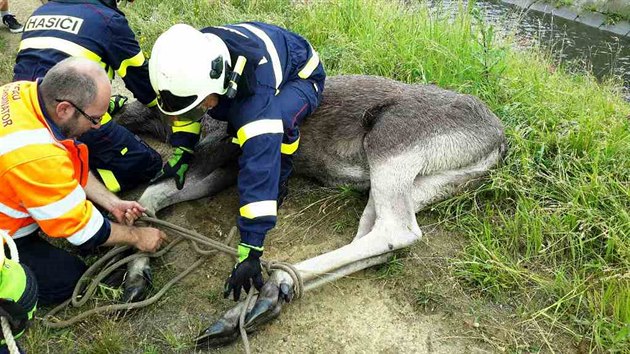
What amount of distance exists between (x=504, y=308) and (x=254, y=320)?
1.44 m

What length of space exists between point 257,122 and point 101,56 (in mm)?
1505

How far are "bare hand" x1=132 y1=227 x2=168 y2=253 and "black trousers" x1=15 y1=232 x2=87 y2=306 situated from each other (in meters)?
0.39

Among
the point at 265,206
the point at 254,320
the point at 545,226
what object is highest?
the point at 265,206

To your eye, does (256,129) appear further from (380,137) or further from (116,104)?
(116,104)

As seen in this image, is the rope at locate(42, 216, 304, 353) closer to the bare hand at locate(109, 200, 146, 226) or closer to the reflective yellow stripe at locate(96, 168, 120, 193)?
the bare hand at locate(109, 200, 146, 226)

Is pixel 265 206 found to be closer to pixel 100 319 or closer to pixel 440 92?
pixel 100 319

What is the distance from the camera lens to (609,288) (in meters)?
3.27

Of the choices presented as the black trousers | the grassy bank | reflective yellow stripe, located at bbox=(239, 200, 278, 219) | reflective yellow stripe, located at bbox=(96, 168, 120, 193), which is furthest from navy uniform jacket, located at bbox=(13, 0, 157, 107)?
the grassy bank

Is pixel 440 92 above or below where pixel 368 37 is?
above

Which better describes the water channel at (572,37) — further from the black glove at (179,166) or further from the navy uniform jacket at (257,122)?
the black glove at (179,166)

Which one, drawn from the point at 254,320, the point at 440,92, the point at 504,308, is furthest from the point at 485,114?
the point at 254,320

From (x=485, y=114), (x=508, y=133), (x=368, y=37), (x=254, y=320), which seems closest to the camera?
(x=254, y=320)

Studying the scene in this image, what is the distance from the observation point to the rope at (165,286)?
3227mm

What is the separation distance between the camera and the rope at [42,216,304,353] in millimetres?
3227
